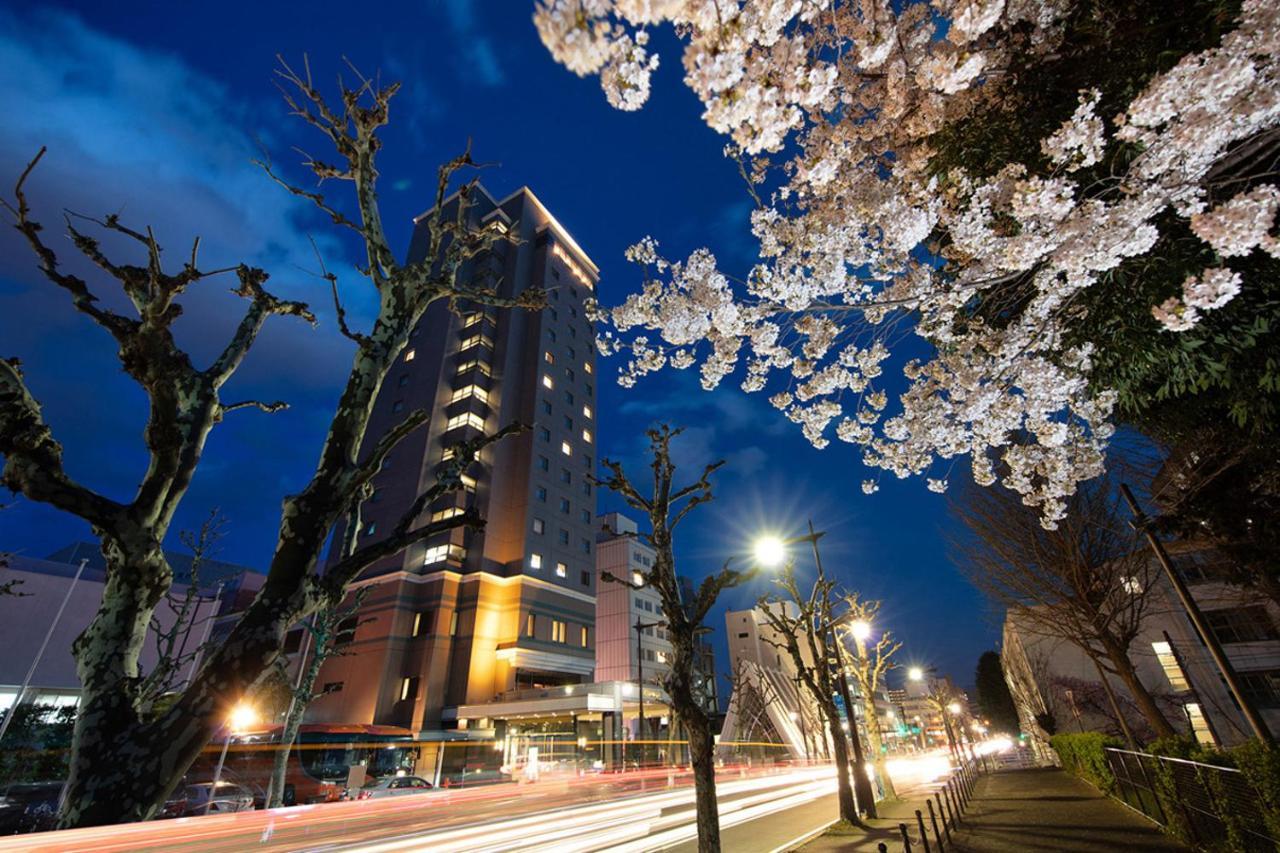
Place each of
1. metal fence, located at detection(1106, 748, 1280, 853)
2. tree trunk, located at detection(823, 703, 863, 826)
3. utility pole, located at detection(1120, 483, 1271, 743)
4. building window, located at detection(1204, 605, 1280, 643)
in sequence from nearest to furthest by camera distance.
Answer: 1. metal fence, located at detection(1106, 748, 1280, 853)
2. utility pole, located at detection(1120, 483, 1271, 743)
3. tree trunk, located at detection(823, 703, 863, 826)
4. building window, located at detection(1204, 605, 1280, 643)

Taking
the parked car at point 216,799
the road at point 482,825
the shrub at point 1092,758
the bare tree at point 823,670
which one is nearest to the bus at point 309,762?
the parked car at point 216,799

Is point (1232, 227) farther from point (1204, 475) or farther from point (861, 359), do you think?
point (1204, 475)

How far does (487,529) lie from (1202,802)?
40.2 meters

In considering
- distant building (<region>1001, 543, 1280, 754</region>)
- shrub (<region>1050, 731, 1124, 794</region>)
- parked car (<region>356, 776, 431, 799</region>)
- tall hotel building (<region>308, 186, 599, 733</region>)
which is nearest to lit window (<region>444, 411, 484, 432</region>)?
tall hotel building (<region>308, 186, 599, 733</region>)

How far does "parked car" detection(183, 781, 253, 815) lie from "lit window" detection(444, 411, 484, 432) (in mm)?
29442

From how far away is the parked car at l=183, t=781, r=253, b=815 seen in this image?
16.9 meters

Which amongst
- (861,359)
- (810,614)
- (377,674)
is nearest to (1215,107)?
(861,359)

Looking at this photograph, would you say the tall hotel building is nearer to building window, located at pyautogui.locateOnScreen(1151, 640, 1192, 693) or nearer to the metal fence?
the metal fence

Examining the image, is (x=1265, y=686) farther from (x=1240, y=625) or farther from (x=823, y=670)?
(x=823, y=670)

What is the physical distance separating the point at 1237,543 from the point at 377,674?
140ft

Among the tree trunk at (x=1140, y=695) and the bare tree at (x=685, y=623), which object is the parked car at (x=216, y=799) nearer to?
the bare tree at (x=685, y=623)

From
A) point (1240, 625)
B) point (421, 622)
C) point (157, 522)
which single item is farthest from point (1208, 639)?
point (421, 622)

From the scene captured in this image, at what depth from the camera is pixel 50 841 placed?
270cm

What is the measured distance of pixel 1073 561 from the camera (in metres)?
14.3
